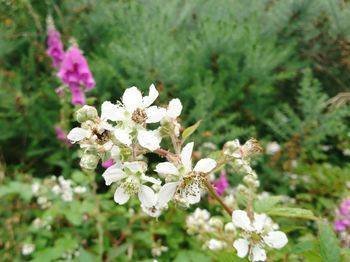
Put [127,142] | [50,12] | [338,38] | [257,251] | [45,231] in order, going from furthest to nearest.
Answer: [50,12] → [338,38] → [45,231] → [257,251] → [127,142]

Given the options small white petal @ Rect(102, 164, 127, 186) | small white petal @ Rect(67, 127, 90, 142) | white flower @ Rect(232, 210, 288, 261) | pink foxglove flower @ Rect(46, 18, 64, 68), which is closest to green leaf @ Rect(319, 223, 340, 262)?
white flower @ Rect(232, 210, 288, 261)

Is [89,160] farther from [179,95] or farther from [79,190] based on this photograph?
[179,95]

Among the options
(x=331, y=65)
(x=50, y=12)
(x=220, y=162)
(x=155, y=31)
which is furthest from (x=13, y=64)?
(x=220, y=162)

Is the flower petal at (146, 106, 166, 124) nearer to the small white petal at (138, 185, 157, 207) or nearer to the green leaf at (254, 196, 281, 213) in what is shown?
the small white petal at (138, 185, 157, 207)

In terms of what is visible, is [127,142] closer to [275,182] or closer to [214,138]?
[214,138]

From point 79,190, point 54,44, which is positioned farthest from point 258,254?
point 54,44

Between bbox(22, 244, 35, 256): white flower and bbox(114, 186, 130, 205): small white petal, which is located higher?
bbox(22, 244, 35, 256): white flower

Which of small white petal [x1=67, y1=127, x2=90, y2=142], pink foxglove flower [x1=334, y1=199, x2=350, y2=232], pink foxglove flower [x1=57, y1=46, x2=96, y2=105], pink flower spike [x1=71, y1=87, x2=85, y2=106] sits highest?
pink foxglove flower [x1=57, y1=46, x2=96, y2=105]
